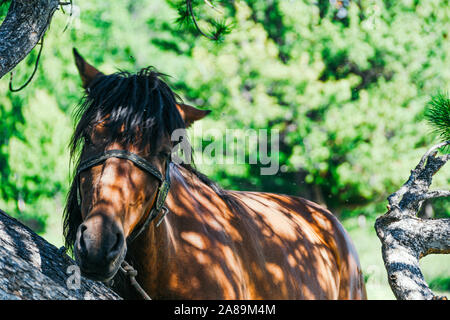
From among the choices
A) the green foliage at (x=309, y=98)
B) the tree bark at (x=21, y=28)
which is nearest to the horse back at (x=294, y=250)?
the tree bark at (x=21, y=28)

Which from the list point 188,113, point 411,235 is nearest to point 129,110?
point 188,113

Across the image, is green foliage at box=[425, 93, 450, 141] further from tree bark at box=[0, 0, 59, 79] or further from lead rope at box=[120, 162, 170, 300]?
tree bark at box=[0, 0, 59, 79]

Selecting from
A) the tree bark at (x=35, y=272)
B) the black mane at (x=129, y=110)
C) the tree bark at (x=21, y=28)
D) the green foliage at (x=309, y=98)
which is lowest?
the tree bark at (x=35, y=272)

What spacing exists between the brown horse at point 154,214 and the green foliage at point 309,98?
1233 cm

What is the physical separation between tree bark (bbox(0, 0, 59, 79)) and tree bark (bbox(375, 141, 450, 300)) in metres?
2.72

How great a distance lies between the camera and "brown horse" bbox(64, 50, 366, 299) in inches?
92.3

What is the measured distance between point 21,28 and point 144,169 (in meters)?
1.68

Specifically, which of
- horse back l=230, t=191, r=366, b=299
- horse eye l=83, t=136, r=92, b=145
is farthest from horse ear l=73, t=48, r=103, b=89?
horse back l=230, t=191, r=366, b=299

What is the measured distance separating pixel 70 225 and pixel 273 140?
46.2 ft

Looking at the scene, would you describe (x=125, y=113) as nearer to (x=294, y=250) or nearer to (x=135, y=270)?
(x=135, y=270)

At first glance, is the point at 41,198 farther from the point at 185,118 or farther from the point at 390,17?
the point at 185,118

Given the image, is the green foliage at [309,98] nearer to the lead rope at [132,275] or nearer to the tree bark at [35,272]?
the tree bark at [35,272]

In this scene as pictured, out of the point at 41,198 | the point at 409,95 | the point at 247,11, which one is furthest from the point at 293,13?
the point at 41,198

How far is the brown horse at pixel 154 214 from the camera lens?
234cm
